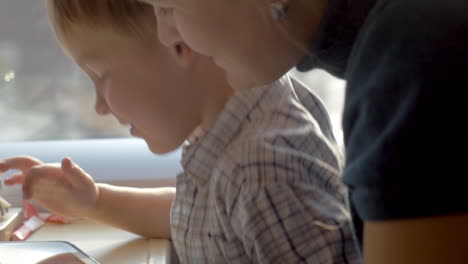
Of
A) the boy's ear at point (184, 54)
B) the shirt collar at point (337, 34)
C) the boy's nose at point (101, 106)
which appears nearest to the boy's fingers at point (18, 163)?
the boy's nose at point (101, 106)

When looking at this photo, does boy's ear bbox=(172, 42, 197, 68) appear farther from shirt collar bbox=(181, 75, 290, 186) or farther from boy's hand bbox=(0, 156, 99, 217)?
boy's hand bbox=(0, 156, 99, 217)

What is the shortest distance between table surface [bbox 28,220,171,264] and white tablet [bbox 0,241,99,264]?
0.31 ft

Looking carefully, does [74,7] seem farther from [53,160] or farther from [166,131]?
[53,160]

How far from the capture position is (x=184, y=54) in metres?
0.78

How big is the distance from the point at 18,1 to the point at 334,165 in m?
0.48

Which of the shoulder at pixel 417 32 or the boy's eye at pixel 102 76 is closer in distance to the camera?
the shoulder at pixel 417 32

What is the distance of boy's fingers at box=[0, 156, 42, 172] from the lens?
2.86ft

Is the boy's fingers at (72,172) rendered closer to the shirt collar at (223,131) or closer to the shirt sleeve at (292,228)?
the shirt collar at (223,131)

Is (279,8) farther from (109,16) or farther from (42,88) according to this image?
(42,88)

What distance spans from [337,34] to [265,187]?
0.25m

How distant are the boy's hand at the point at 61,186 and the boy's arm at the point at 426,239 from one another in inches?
21.6

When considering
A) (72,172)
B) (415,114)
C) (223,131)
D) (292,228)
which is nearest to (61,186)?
(72,172)

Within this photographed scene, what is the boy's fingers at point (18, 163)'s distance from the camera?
2.86 ft

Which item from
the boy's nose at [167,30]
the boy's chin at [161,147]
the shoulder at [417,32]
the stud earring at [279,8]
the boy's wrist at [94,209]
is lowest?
the boy's wrist at [94,209]
